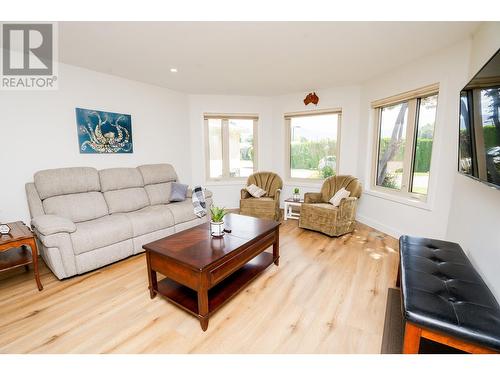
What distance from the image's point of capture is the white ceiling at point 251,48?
206 centimetres

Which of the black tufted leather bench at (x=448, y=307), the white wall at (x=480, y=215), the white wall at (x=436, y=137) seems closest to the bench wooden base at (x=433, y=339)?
the black tufted leather bench at (x=448, y=307)

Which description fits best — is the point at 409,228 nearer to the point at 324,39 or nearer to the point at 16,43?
the point at 324,39

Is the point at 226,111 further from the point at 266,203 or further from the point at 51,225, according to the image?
the point at 51,225

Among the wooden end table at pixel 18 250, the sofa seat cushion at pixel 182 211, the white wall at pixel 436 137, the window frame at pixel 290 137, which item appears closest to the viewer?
the wooden end table at pixel 18 250

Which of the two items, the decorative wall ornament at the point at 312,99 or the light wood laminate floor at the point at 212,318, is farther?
the decorative wall ornament at the point at 312,99

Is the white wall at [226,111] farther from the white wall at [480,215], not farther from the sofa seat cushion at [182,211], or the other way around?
the white wall at [480,215]

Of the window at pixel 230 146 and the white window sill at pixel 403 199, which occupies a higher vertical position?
the window at pixel 230 146

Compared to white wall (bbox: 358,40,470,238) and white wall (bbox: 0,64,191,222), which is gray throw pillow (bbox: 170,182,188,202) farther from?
white wall (bbox: 358,40,470,238)

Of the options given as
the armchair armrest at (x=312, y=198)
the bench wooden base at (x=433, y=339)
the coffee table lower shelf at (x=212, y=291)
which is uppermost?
the armchair armrest at (x=312, y=198)

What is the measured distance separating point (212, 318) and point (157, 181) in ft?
8.31

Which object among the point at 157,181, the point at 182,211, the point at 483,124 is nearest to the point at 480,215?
the point at 483,124

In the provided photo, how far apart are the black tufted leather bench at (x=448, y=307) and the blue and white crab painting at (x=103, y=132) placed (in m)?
3.78

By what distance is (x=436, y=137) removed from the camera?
2643 mm
